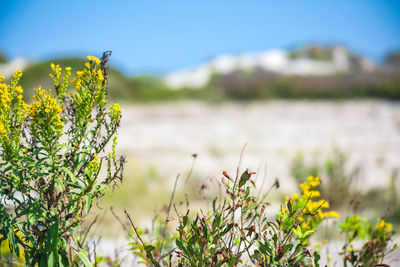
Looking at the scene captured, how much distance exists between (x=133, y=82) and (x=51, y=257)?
76.6ft

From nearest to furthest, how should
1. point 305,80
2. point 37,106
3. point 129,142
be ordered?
point 37,106, point 129,142, point 305,80

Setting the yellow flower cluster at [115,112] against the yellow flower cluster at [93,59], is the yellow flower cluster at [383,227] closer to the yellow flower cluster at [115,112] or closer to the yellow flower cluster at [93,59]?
the yellow flower cluster at [115,112]

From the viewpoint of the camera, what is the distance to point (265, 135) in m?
10.6

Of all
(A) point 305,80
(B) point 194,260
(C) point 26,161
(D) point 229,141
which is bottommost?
(B) point 194,260

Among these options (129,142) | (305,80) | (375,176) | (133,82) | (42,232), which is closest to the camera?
(42,232)

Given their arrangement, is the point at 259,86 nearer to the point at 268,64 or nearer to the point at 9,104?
the point at 268,64

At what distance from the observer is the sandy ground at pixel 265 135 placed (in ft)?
23.6

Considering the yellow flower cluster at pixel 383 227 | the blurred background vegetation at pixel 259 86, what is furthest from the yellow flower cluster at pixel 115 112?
the blurred background vegetation at pixel 259 86

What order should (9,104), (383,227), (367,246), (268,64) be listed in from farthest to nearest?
(268,64), (383,227), (367,246), (9,104)

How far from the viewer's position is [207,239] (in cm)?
138

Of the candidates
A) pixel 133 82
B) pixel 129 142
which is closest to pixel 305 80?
pixel 133 82

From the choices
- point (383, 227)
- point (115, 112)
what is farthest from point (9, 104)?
point (383, 227)

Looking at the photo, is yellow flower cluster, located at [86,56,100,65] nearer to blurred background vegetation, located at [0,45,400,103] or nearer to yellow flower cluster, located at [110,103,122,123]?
yellow flower cluster, located at [110,103,122,123]

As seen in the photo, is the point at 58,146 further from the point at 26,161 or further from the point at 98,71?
the point at 98,71
